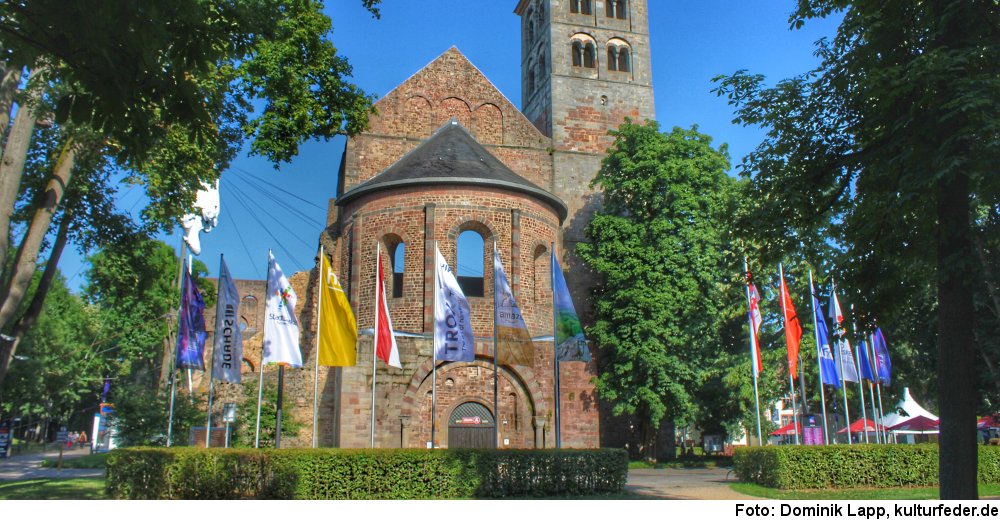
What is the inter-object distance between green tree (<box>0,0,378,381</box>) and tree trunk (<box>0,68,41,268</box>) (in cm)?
2

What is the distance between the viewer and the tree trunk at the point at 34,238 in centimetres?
1359

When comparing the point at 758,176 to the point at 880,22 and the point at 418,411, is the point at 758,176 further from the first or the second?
the point at 418,411

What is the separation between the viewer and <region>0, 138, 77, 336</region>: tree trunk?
13.6 m

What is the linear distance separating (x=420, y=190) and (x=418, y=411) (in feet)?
24.2

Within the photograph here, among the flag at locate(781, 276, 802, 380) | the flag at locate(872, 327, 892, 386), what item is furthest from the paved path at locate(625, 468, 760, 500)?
the flag at locate(872, 327, 892, 386)

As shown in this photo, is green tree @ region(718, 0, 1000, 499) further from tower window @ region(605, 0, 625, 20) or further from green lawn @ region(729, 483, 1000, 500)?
tower window @ region(605, 0, 625, 20)

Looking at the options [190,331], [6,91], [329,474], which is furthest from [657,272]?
[6,91]

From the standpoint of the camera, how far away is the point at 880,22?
9.34 m

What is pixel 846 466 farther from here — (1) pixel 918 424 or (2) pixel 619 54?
(2) pixel 619 54

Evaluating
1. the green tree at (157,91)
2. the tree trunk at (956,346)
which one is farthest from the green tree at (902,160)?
the green tree at (157,91)

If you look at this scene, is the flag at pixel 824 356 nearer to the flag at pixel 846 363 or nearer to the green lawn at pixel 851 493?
the flag at pixel 846 363

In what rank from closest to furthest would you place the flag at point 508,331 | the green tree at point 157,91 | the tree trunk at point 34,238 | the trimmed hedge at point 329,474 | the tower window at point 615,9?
the green tree at point 157,91 → the tree trunk at point 34,238 → the trimmed hedge at point 329,474 → the flag at point 508,331 → the tower window at point 615,9

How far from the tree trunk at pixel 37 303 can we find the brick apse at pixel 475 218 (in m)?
7.62

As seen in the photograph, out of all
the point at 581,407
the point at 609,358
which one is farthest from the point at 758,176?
the point at 609,358
